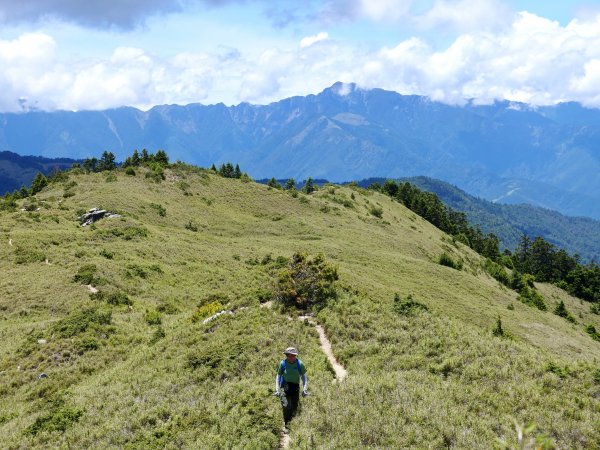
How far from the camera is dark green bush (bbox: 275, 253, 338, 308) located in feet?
82.4

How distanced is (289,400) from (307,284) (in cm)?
1218

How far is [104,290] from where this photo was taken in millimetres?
33969

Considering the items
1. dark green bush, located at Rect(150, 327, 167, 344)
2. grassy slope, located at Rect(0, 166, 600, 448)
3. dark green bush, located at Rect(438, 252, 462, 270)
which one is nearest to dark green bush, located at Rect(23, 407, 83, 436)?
grassy slope, located at Rect(0, 166, 600, 448)

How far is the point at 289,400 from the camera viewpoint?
13.7 m

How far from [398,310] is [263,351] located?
25.1 feet

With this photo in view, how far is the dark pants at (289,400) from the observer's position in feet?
44.4

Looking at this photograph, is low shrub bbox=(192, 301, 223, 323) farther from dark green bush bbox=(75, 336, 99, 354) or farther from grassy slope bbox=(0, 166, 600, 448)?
dark green bush bbox=(75, 336, 99, 354)

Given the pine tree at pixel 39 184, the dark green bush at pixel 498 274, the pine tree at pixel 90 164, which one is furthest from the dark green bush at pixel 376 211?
the pine tree at pixel 39 184

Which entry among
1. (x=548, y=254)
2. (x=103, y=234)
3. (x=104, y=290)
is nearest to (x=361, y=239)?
(x=103, y=234)

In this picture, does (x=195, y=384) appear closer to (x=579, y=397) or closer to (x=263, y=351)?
(x=263, y=351)

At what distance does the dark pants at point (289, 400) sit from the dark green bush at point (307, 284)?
1084 cm

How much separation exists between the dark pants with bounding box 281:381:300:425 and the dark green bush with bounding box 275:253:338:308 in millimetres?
10839

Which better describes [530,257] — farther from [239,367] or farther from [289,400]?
[289,400]

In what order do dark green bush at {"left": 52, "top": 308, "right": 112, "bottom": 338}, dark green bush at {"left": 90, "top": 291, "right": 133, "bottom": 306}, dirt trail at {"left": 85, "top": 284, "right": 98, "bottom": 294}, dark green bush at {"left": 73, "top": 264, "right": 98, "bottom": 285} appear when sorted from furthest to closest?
dark green bush at {"left": 73, "top": 264, "right": 98, "bottom": 285} → dirt trail at {"left": 85, "top": 284, "right": 98, "bottom": 294} → dark green bush at {"left": 90, "top": 291, "right": 133, "bottom": 306} → dark green bush at {"left": 52, "top": 308, "right": 112, "bottom": 338}
